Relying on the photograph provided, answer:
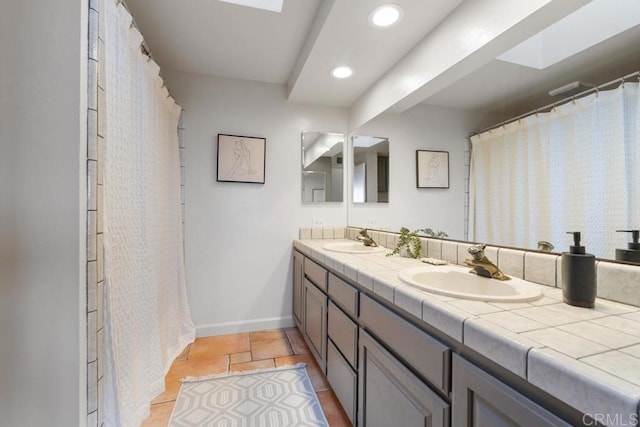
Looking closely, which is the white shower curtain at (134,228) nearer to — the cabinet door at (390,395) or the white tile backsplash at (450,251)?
the cabinet door at (390,395)

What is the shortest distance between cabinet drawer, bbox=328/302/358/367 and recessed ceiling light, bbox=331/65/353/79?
1620 millimetres

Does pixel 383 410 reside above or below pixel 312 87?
below

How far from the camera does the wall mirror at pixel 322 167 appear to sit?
8.86ft

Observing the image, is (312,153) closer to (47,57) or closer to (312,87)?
(312,87)

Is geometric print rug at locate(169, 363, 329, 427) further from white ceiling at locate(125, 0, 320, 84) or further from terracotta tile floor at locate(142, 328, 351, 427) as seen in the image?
white ceiling at locate(125, 0, 320, 84)

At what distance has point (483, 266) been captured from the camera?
3.77 ft

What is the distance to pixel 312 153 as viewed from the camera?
8.87 ft

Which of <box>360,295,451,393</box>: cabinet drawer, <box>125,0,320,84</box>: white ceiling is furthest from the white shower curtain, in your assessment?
<box>360,295,451,393</box>: cabinet drawer

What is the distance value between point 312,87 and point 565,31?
1660 millimetres

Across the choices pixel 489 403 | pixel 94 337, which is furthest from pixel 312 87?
pixel 489 403

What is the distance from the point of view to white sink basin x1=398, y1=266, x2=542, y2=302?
2.82 ft

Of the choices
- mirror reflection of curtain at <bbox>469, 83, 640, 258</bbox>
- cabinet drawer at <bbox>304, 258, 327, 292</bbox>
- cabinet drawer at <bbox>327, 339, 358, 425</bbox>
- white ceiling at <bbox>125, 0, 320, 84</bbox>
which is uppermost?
white ceiling at <bbox>125, 0, 320, 84</bbox>

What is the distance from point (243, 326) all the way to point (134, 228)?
1509 mm

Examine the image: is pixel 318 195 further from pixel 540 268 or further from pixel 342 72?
pixel 540 268
